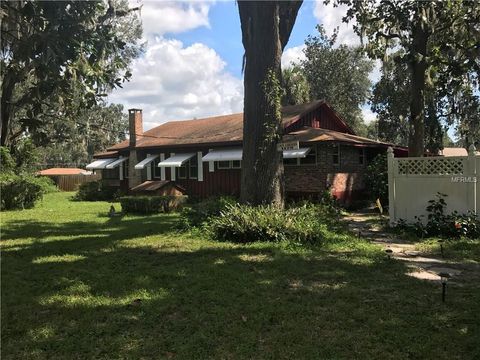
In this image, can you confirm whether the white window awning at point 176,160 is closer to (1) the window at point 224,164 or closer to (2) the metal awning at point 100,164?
(1) the window at point 224,164

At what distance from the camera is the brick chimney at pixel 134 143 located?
24656 mm

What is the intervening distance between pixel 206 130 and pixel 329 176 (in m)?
8.51

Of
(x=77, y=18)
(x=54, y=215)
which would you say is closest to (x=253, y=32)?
(x=77, y=18)

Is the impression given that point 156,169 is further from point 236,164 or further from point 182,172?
point 236,164

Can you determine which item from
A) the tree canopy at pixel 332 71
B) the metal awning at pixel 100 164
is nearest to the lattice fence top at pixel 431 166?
the metal awning at pixel 100 164

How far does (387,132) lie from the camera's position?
33531 millimetres

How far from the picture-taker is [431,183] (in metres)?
10.3

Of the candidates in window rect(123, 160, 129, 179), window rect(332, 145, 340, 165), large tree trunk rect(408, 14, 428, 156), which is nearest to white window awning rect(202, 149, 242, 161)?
window rect(332, 145, 340, 165)

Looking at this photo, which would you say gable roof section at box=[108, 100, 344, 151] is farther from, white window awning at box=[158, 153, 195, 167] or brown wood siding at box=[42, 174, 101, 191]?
brown wood siding at box=[42, 174, 101, 191]

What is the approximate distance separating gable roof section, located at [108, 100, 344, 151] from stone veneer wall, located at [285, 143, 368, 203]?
7.77ft

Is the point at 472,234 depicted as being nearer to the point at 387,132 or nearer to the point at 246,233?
the point at 246,233

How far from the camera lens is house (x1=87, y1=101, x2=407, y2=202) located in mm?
17453

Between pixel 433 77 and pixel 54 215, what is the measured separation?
15.2 m

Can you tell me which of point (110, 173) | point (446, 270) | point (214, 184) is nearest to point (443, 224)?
point (446, 270)
